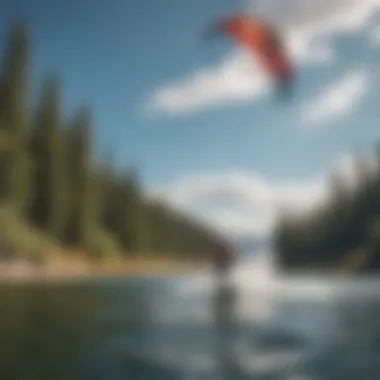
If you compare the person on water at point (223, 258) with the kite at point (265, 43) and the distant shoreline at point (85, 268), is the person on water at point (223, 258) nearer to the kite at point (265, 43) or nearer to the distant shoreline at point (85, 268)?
the distant shoreline at point (85, 268)

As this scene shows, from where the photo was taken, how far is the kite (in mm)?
1795

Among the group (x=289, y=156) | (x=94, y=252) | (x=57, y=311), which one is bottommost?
(x=57, y=311)

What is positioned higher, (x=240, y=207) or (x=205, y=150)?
(x=205, y=150)

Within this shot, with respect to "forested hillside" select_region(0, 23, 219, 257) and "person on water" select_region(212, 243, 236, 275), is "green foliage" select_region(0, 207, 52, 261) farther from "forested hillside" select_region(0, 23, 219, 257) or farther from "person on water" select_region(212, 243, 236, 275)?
"person on water" select_region(212, 243, 236, 275)

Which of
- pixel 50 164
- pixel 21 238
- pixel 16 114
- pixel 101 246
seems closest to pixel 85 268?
pixel 101 246

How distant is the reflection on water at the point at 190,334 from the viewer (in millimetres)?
1724

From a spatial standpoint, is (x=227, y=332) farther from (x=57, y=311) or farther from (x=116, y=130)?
(x=116, y=130)

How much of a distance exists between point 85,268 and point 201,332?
34cm

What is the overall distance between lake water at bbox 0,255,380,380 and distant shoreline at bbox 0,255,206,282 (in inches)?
1.0

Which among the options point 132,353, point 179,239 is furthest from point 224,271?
point 132,353

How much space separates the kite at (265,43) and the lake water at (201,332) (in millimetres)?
432

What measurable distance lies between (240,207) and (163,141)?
25 centimetres

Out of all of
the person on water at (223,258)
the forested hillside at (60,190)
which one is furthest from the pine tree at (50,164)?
the person on water at (223,258)

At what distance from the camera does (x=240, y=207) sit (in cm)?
182
